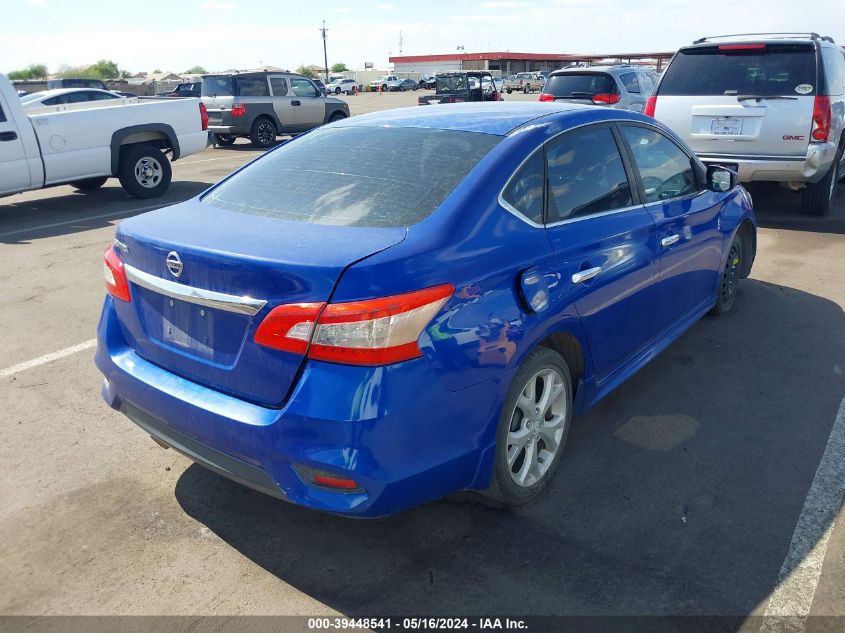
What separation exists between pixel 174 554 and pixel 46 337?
3076mm

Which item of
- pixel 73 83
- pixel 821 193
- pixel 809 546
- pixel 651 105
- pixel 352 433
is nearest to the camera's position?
pixel 352 433

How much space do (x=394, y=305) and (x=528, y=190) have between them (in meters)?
1.02

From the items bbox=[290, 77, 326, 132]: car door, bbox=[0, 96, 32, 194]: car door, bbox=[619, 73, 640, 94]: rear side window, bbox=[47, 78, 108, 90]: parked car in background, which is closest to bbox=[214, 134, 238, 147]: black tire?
bbox=[290, 77, 326, 132]: car door

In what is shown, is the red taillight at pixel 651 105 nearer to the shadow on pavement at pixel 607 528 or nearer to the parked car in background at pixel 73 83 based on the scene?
the shadow on pavement at pixel 607 528

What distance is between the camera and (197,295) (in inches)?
104

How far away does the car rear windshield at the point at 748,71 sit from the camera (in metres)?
7.82

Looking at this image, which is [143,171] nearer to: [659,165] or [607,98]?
[607,98]

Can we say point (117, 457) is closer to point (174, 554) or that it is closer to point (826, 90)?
point (174, 554)

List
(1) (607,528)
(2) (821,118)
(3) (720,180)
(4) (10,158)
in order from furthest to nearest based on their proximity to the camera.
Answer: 1. (4) (10,158)
2. (2) (821,118)
3. (3) (720,180)
4. (1) (607,528)

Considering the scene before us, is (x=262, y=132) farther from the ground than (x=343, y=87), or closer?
closer

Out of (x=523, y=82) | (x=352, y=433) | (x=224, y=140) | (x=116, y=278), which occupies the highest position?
(x=523, y=82)

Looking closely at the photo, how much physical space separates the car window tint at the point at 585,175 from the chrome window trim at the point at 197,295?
53.9 inches

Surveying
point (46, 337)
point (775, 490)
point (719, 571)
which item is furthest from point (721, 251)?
point (46, 337)

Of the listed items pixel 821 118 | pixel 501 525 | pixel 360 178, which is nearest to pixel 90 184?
pixel 360 178
